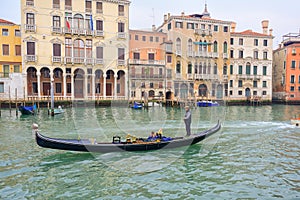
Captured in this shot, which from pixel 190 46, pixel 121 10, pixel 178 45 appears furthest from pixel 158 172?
pixel 190 46

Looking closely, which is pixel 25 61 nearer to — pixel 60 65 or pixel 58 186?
pixel 60 65

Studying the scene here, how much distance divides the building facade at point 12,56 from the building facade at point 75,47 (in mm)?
769

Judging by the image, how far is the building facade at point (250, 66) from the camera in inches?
1212

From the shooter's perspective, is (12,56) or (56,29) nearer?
(12,56)

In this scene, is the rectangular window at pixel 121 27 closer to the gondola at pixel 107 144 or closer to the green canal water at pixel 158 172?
the green canal water at pixel 158 172

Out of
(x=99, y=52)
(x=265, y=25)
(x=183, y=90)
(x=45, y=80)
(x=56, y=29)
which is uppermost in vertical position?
(x=265, y=25)

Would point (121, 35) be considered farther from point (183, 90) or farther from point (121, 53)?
point (183, 90)

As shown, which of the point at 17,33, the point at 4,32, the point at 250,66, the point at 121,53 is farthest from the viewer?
the point at 250,66

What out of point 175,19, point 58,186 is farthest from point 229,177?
point 175,19

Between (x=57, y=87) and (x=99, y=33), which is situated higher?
(x=99, y=33)

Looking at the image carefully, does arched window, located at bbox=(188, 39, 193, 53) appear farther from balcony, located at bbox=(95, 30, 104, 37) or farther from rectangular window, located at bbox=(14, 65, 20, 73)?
rectangular window, located at bbox=(14, 65, 20, 73)

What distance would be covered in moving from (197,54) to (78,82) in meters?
13.1

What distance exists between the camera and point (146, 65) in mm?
26203

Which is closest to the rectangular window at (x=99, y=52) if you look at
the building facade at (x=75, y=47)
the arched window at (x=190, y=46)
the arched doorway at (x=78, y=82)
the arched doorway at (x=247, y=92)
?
the building facade at (x=75, y=47)
